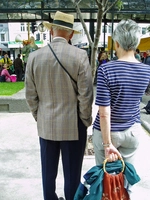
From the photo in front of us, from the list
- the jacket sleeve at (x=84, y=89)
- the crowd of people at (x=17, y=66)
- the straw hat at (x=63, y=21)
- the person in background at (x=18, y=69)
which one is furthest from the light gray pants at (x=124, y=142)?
the person in background at (x=18, y=69)

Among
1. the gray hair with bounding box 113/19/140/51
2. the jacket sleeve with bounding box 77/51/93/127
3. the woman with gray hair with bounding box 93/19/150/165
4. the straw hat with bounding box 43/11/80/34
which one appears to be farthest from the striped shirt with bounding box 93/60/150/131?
the straw hat with bounding box 43/11/80/34

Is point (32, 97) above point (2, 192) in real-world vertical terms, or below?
above

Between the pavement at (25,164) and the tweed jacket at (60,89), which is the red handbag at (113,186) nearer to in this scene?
the pavement at (25,164)

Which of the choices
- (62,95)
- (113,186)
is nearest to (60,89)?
(62,95)

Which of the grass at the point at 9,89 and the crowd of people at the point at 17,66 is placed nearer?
the grass at the point at 9,89

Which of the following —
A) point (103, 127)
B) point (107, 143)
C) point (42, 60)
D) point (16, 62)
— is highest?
point (42, 60)

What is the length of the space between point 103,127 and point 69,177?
84 centimetres

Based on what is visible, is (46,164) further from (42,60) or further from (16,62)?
(16,62)

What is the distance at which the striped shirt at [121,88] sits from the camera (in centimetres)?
202

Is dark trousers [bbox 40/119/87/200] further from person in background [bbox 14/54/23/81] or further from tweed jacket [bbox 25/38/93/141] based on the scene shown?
person in background [bbox 14/54/23/81]

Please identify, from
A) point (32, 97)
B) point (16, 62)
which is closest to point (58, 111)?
point (32, 97)

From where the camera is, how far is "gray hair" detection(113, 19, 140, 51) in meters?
2.05

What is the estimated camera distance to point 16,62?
1510 cm

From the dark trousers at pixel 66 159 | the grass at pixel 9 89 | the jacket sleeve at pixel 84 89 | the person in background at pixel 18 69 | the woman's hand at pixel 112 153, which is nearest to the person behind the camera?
the woman's hand at pixel 112 153
